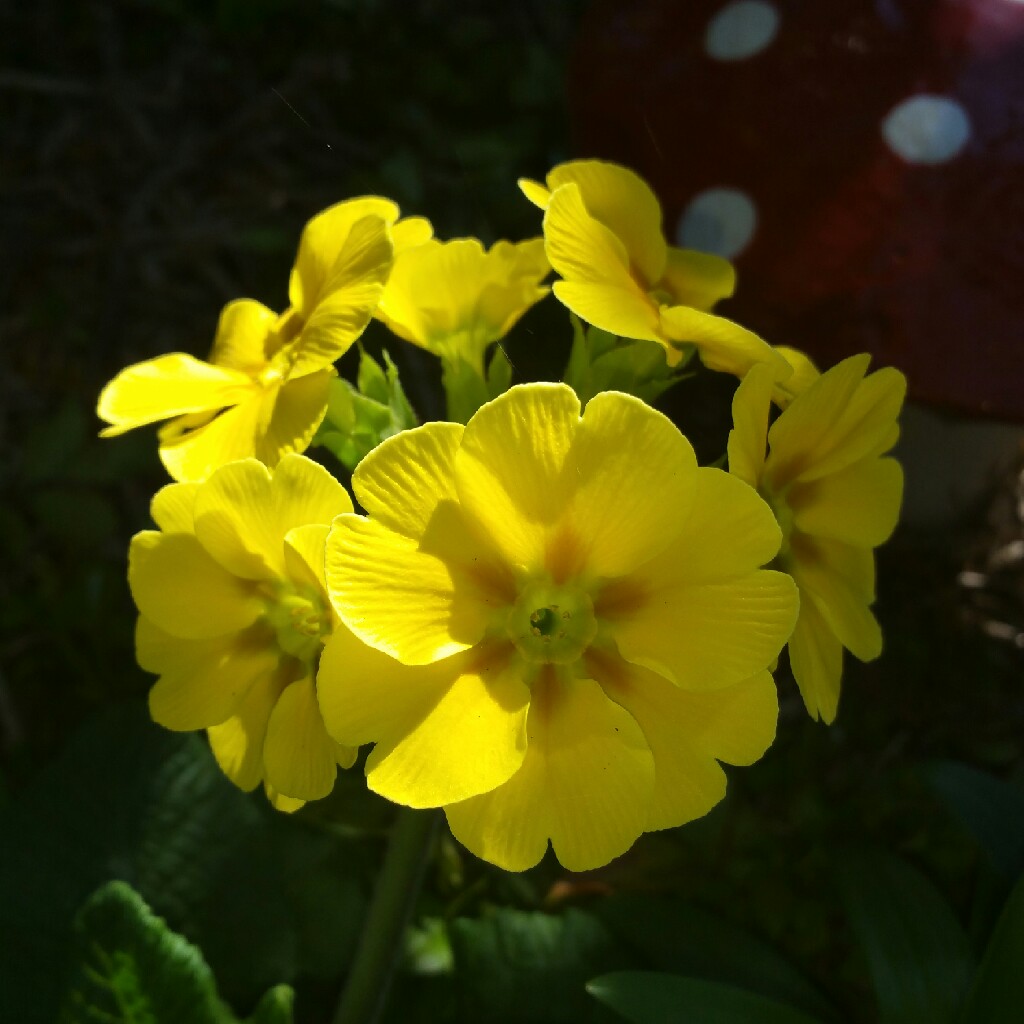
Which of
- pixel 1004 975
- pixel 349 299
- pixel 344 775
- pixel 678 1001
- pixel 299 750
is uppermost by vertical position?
pixel 349 299

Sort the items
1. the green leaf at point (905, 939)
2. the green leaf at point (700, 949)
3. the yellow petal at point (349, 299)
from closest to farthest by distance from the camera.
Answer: the yellow petal at point (349, 299)
the green leaf at point (905, 939)
the green leaf at point (700, 949)

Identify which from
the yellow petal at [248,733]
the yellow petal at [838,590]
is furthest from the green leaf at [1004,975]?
the yellow petal at [248,733]

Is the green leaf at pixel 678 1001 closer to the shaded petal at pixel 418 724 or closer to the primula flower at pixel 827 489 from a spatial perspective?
the primula flower at pixel 827 489

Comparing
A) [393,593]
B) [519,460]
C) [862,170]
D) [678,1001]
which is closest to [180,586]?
[393,593]

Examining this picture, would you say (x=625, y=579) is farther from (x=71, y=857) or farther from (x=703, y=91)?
(x=71, y=857)

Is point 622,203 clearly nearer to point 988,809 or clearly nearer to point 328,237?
point 328,237

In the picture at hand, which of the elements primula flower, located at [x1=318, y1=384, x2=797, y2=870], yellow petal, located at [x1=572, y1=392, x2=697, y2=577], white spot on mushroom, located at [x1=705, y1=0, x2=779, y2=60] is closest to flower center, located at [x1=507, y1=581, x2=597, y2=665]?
primula flower, located at [x1=318, y1=384, x2=797, y2=870]

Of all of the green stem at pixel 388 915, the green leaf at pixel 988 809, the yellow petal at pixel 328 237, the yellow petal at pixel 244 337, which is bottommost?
the green leaf at pixel 988 809

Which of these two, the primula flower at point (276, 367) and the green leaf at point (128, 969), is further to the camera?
the green leaf at point (128, 969)
